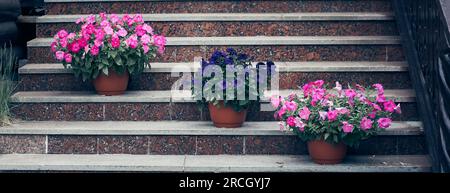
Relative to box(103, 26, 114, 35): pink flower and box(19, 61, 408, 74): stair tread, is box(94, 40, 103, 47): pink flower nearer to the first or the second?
box(103, 26, 114, 35): pink flower

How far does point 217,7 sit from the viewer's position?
687 centimetres

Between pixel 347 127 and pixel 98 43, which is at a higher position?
pixel 98 43

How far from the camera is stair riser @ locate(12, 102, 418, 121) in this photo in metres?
5.79

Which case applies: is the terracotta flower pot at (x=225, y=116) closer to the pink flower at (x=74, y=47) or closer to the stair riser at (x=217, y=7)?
the pink flower at (x=74, y=47)

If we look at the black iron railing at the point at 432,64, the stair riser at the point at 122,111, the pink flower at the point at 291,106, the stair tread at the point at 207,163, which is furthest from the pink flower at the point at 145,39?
the black iron railing at the point at 432,64

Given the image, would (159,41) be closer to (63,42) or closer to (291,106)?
(63,42)

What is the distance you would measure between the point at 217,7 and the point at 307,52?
1.02 metres

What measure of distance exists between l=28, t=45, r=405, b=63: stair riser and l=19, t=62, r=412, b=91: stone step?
3.9 inches

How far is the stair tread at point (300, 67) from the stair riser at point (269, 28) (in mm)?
394

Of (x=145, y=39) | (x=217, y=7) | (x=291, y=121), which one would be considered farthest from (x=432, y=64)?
(x=217, y=7)

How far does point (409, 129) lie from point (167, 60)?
2083 mm

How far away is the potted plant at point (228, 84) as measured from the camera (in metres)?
5.30

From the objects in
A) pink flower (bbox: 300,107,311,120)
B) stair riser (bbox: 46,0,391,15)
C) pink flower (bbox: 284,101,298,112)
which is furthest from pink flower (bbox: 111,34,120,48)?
pink flower (bbox: 300,107,311,120)

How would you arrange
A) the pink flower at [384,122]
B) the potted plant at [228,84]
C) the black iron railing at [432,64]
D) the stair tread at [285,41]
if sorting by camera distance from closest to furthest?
the black iron railing at [432,64] → the pink flower at [384,122] → the potted plant at [228,84] → the stair tread at [285,41]
